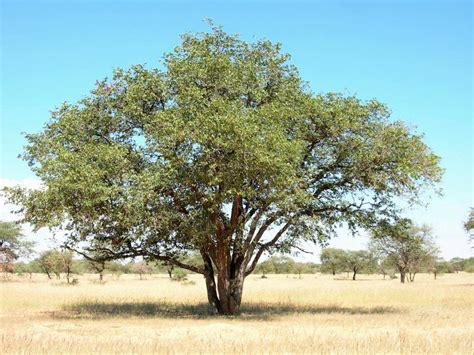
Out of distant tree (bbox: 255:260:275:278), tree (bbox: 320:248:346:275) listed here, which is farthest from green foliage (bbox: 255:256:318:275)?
tree (bbox: 320:248:346:275)

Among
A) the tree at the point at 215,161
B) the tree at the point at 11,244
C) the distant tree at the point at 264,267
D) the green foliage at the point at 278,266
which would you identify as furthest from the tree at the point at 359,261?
the tree at the point at 215,161

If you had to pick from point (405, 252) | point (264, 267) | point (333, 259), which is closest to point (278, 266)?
point (264, 267)

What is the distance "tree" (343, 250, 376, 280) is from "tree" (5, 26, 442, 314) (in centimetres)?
7784

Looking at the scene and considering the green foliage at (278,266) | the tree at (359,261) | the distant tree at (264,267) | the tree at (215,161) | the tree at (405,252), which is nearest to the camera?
the tree at (215,161)

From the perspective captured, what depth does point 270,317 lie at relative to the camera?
2430cm

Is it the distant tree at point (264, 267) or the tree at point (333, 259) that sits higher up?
the tree at point (333, 259)

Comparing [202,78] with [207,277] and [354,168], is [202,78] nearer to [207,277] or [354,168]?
[354,168]

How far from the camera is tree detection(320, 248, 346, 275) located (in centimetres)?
11562

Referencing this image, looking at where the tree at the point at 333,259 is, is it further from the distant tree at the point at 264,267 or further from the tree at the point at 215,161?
the tree at the point at 215,161

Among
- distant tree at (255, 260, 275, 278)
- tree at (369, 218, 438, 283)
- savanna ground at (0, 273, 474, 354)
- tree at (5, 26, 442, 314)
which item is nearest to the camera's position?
savanna ground at (0, 273, 474, 354)

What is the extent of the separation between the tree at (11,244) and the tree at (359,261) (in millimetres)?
57573

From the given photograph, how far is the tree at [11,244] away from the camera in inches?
2854

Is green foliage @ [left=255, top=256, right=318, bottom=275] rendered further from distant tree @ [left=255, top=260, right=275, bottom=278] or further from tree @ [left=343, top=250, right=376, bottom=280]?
tree @ [left=343, top=250, right=376, bottom=280]

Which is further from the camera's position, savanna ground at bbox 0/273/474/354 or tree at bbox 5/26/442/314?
tree at bbox 5/26/442/314
